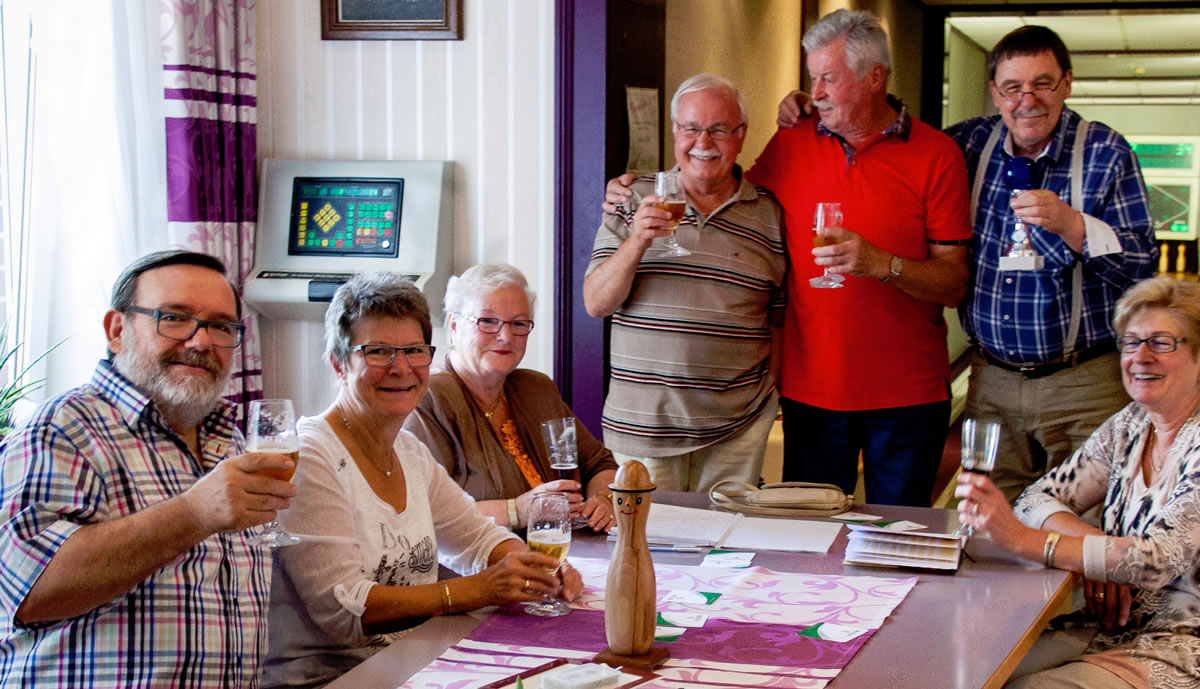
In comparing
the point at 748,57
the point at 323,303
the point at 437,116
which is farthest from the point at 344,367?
the point at 748,57

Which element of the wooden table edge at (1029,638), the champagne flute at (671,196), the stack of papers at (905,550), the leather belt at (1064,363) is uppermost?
the champagne flute at (671,196)

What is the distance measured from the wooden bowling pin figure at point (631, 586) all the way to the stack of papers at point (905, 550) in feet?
2.13

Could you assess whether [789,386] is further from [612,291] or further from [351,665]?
[351,665]

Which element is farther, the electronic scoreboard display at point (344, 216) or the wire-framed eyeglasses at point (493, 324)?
the electronic scoreboard display at point (344, 216)

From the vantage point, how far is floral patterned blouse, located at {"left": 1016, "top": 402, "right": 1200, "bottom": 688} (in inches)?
89.0

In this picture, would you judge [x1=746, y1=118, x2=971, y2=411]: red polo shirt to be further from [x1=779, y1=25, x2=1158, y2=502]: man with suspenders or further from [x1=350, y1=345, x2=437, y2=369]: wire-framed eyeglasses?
[x1=350, y1=345, x2=437, y2=369]: wire-framed eyeglasses

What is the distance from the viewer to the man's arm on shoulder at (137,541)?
167 cm

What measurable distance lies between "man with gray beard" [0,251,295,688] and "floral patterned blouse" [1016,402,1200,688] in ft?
5.03

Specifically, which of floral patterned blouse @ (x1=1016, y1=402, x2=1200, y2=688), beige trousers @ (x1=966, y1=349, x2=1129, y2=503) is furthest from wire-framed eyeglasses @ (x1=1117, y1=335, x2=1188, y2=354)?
beige trousers @ (x1=966, y1=349, x2=1129, y2=503)

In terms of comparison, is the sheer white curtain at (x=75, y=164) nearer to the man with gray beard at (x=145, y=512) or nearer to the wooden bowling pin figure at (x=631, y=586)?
the man with gray beard at (x=145, y=512)

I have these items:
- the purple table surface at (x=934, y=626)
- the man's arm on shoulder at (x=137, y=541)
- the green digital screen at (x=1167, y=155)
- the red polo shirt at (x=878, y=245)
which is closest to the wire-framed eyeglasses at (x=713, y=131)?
the red polo shirt at (x=878, y=245)

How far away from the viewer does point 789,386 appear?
11.0 feet

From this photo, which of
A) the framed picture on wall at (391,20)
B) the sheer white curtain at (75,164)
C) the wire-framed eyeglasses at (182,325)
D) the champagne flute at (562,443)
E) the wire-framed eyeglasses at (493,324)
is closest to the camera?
the wire-framed eyeglasses at (182,325)

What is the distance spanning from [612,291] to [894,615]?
4.50 ft
